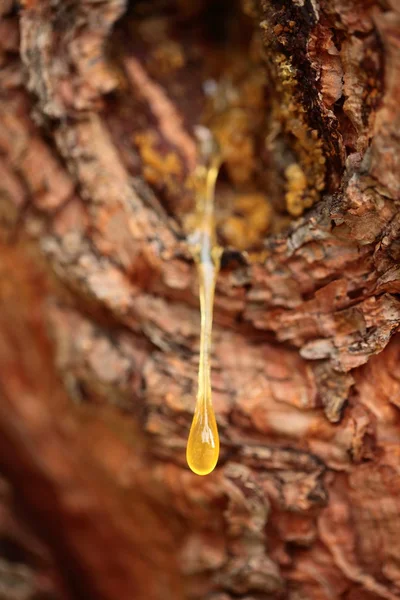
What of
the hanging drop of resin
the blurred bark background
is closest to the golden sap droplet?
the hanging drop of resin

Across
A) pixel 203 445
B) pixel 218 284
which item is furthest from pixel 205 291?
pixel 203 445

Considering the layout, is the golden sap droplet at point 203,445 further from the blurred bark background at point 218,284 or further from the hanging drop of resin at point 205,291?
the blurred bark background at point 218,284

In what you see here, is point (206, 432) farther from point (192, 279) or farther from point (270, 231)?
point (270, 231)

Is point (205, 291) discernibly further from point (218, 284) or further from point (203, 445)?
→ point (203, 445)

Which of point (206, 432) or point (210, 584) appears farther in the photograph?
point (210, 584)

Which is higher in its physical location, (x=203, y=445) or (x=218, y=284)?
(x=218, y=284)

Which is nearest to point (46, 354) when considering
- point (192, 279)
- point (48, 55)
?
point (192, 279)

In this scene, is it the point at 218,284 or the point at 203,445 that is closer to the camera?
the point at 203,445
